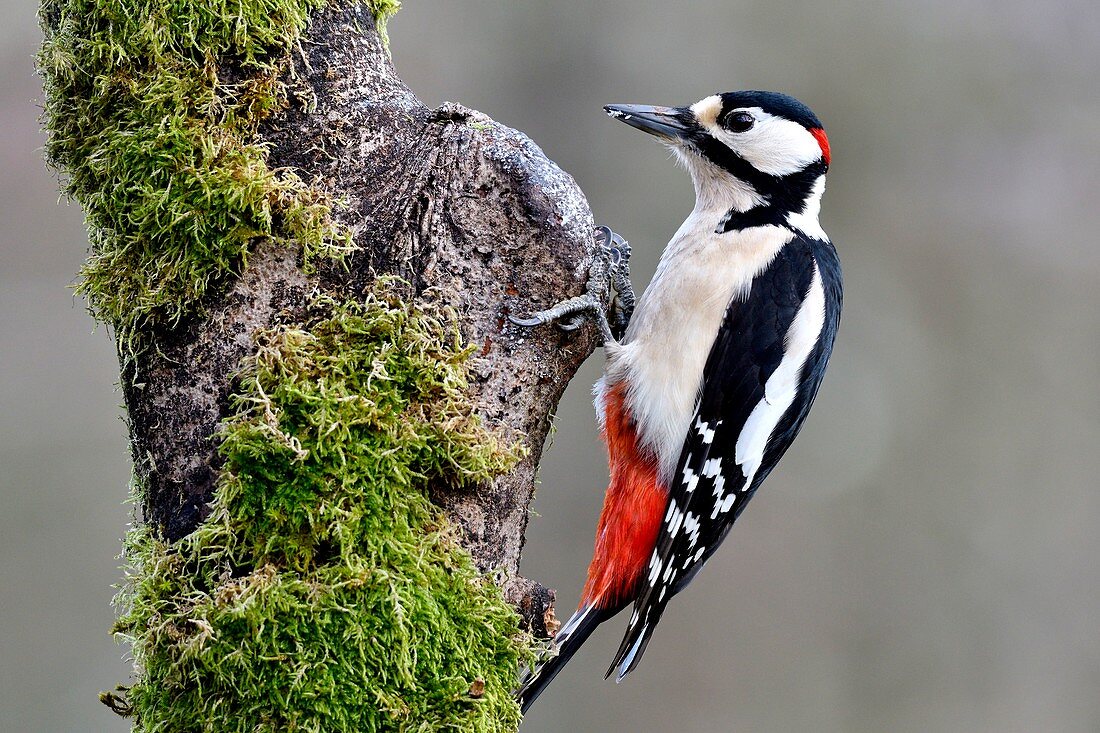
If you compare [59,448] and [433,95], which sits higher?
[433,95]

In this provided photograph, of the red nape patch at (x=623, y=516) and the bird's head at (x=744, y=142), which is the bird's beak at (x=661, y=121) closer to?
the bird's head at (x=744, y=142)

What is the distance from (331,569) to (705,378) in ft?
4.46

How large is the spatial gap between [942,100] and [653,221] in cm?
178

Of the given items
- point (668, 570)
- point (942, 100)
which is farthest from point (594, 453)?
point (942, 100)

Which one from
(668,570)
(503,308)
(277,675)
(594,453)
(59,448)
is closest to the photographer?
(277,675)

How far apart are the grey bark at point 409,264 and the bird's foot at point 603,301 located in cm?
3

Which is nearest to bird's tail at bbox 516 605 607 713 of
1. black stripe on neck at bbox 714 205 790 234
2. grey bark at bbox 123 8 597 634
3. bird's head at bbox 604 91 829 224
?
grey bark at bbox 123 8 597 634

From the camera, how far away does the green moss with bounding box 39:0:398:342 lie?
1.84m

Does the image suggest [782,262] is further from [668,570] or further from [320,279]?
[320,279]

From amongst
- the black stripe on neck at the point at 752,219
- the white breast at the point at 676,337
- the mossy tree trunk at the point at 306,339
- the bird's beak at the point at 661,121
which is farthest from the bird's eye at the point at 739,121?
the mossy tree trunk at the point at 306,339

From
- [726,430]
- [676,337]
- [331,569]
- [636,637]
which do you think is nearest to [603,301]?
[676,337]

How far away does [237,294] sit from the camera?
72.7 inches

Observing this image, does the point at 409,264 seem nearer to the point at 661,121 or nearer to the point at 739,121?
the point at 661,121

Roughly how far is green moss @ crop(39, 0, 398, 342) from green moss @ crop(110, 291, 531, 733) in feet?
0.65
